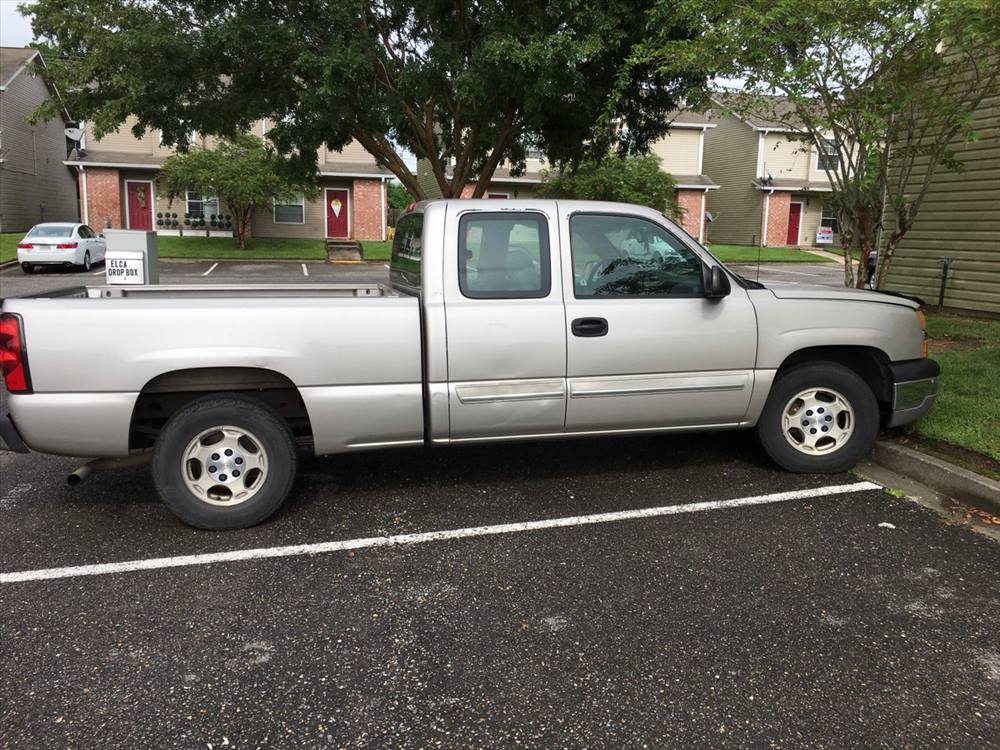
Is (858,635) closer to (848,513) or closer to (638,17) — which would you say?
(848,513)

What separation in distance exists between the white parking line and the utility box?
431 centimetres

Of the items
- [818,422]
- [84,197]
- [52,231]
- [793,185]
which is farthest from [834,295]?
[793,185]

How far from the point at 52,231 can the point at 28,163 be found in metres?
12.1

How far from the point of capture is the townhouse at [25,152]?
28.5 metres

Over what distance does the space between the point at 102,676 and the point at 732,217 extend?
3770 cm

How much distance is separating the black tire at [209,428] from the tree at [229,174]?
22.1 m

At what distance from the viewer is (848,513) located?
456 cm

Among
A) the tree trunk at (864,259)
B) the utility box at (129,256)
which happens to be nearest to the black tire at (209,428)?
the utility box at (129,256)

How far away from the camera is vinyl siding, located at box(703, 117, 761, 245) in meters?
35.7

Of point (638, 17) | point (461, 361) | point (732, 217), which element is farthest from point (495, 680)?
point (732, 217)

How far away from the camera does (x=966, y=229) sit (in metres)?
12.1

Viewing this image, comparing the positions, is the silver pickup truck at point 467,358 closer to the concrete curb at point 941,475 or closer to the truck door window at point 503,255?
the truck door window at point 503,255

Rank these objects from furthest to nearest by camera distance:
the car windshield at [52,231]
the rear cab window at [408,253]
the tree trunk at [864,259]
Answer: the car windshield at [52,231] → the tree trunk at [864,259] → the rear cab window at [408,253]

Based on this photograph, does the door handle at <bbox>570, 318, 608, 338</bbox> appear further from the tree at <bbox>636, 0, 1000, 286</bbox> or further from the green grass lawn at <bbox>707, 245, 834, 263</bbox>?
the green grass lawn at <bbox>707, 245, 834, 263</bbox>
